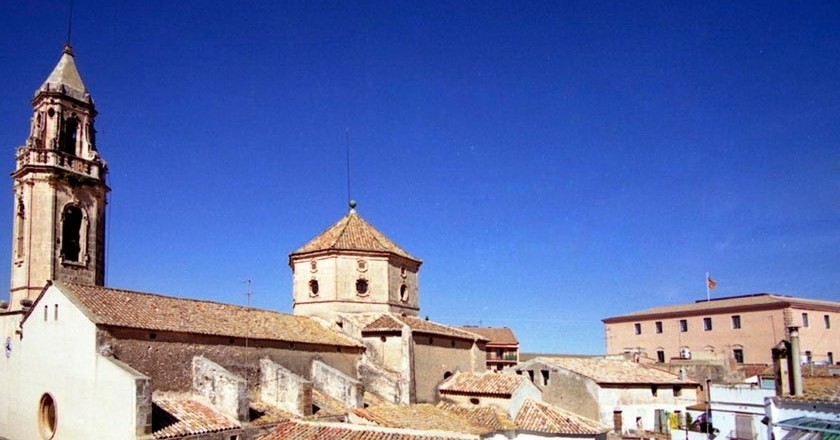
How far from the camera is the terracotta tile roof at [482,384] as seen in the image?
26531mm

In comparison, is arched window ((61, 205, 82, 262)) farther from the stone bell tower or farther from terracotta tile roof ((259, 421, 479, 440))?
terracotta tile roof ((259, 421, 479, 440))

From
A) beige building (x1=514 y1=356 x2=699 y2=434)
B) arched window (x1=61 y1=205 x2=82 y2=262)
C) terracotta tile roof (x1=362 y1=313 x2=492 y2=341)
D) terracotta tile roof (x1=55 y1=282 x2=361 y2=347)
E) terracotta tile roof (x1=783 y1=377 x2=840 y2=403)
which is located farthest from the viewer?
beige building (x1=514 y1=356 x2=699 y2=434)

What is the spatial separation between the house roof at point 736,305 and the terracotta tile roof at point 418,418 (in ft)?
91.4

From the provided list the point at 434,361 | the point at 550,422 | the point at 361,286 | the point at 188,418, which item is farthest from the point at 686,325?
the point at 188,418

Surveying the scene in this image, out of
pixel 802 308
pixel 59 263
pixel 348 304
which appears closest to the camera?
pixel 59 263

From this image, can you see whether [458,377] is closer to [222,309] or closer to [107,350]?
[222,309]

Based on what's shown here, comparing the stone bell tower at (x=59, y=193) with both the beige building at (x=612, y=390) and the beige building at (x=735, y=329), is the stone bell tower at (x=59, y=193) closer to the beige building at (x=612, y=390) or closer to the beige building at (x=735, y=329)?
the beige building at (x=612, y=390)

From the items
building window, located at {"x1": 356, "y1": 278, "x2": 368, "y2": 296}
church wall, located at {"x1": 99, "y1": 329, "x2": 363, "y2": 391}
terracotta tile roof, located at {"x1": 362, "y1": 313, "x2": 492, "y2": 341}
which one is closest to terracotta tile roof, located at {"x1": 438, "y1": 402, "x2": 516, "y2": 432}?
terracotta tile roof, located at {"x1": 362, "y1": 313, "x2": 492, "y2": 341}

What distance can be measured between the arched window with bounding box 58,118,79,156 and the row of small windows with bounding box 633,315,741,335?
40.0 meters

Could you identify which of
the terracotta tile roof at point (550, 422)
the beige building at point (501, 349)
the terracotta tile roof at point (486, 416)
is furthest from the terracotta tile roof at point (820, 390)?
the beige building at point (501, 349)

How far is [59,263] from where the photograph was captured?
23.6 m

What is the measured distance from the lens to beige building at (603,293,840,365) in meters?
44.5

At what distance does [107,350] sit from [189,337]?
9.61 ft

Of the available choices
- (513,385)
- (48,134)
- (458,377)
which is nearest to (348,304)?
(458,377)
